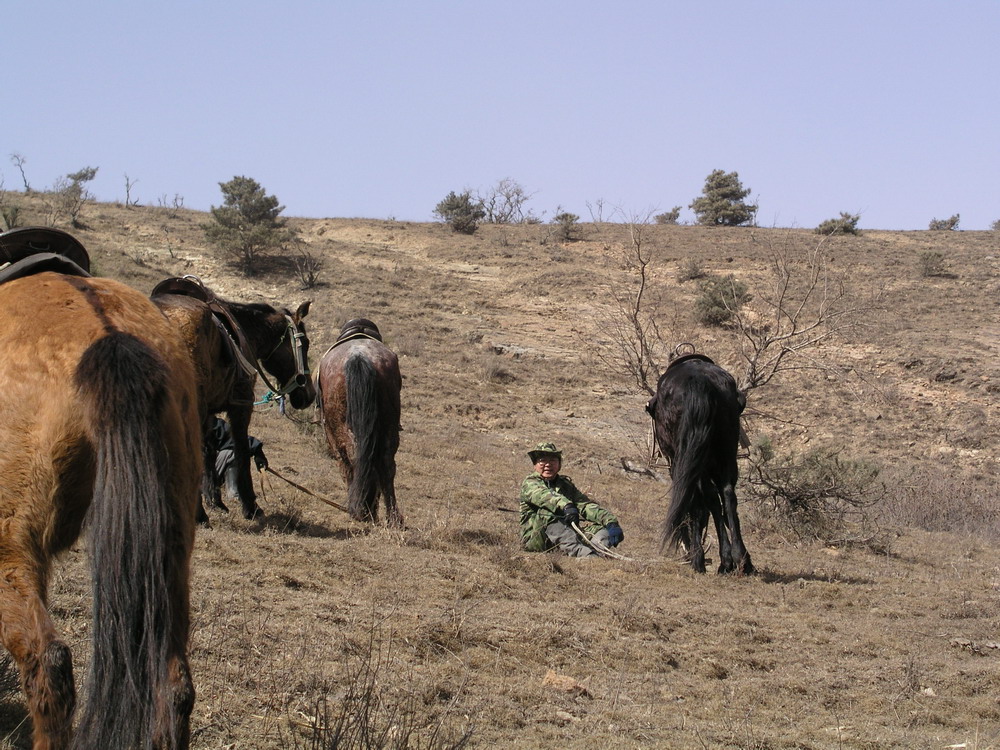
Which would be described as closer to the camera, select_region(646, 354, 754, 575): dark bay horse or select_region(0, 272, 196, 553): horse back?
select_region(0, 272, 196, 553): horse back

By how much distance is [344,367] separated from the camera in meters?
9.34

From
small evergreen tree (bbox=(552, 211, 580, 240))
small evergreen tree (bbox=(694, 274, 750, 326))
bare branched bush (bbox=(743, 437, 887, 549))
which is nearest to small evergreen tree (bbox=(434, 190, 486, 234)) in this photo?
small evergreen tree (bbox=(552, 211, 580, 240))

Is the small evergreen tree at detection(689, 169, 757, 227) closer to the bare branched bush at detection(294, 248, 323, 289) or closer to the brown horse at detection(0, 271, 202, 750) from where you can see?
the bare branched bush at detection(294, 248, 323, 289)

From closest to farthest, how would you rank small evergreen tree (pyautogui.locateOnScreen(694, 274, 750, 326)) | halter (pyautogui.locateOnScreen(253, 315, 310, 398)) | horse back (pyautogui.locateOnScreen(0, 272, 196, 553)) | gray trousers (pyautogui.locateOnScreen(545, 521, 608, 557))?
horse back (pyautogui.locateOnScreen(0, 272, 196, 553))
gray trousers (pyautogui.locateOnScreen(545, 521, 608, 557))
halter (pyautogui.locateOnScreen(253, 315, 310, 398))
small evergreen tree (pyautogui.locateOnScreen(694, 274, 750, 326))

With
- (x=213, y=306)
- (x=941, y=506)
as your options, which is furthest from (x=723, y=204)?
(x=213, y=306)

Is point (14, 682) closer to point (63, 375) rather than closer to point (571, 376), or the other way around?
point (63, 375)

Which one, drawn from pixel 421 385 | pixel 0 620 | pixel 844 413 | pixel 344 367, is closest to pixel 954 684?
pixel 0 620

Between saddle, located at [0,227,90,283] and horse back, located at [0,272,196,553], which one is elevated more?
saddle, located at [0,227,90,283]

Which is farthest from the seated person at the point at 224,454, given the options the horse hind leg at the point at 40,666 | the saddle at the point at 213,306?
the horse hind leg at the point at 40,666

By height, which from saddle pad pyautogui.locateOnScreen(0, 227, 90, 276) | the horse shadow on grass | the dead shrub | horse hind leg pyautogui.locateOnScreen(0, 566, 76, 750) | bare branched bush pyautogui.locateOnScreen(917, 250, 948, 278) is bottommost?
the dead shrub

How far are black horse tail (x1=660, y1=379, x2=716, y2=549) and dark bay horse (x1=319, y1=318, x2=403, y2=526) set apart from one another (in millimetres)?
2651

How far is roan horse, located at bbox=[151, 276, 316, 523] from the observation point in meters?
7.11

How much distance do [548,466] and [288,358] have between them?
2.99 metres

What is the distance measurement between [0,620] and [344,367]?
22.1ft
